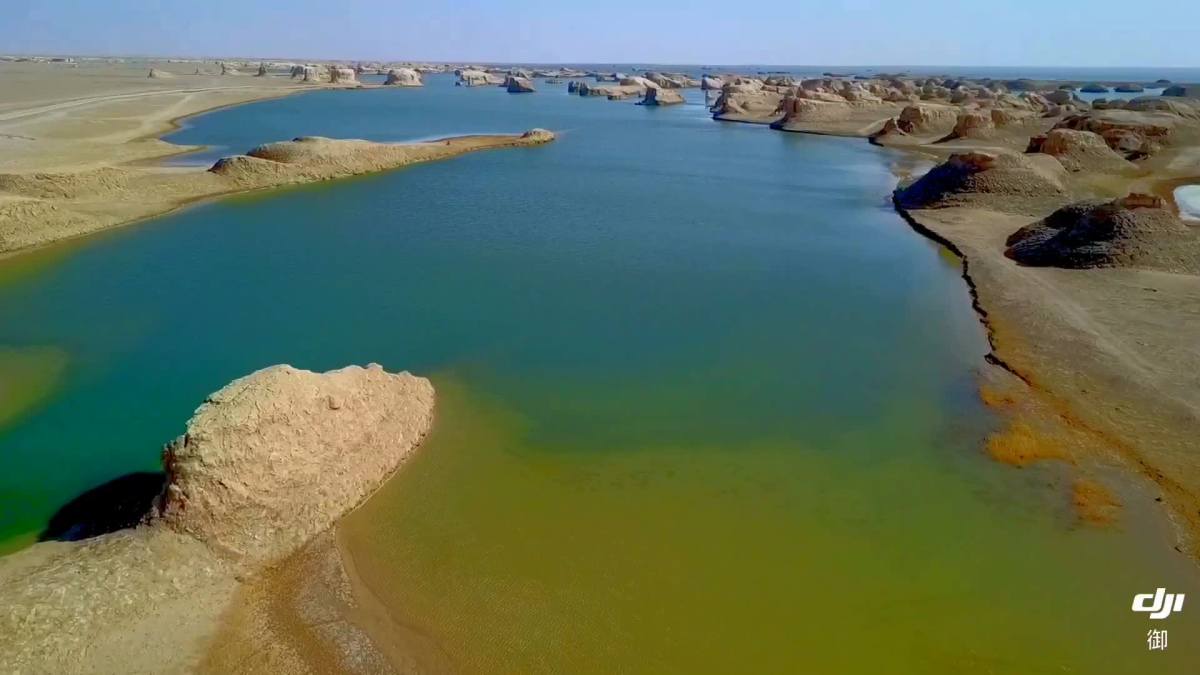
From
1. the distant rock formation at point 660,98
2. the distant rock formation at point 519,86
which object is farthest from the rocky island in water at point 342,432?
the distant rock formation at point 519,86

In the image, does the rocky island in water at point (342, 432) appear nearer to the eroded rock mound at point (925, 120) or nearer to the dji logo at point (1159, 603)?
the dji logo at point (1159, 603)

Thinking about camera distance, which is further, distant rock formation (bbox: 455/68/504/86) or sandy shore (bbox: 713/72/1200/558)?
distant rock formation (bbox: 455/68/504/86)

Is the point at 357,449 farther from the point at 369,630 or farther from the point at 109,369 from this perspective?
the point at 109,369

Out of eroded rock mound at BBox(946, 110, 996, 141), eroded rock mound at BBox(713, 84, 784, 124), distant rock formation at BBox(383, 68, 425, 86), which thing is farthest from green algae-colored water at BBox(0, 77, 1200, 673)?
distant rock formation at BBox(383, 68, 425, 86)

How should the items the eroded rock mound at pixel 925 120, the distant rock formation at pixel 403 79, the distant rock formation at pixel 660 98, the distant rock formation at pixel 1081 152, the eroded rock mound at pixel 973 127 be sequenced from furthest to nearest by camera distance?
the distant rock formation at pixel 403 79
the distant rock formation at pixel 660 98
the eroded rock mound at pixel 925 120
the eroded rock mound at pixel 973 127
the distant rock formation at pixel 1081 152

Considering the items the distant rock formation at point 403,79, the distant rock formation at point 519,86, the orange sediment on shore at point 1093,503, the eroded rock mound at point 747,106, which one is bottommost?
the orange sediment on shore at point 1093,503

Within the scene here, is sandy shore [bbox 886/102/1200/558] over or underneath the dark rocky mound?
underneath

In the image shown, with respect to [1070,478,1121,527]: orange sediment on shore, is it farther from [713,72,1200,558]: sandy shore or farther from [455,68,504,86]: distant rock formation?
[455,68,504,86]: distant rock formation
